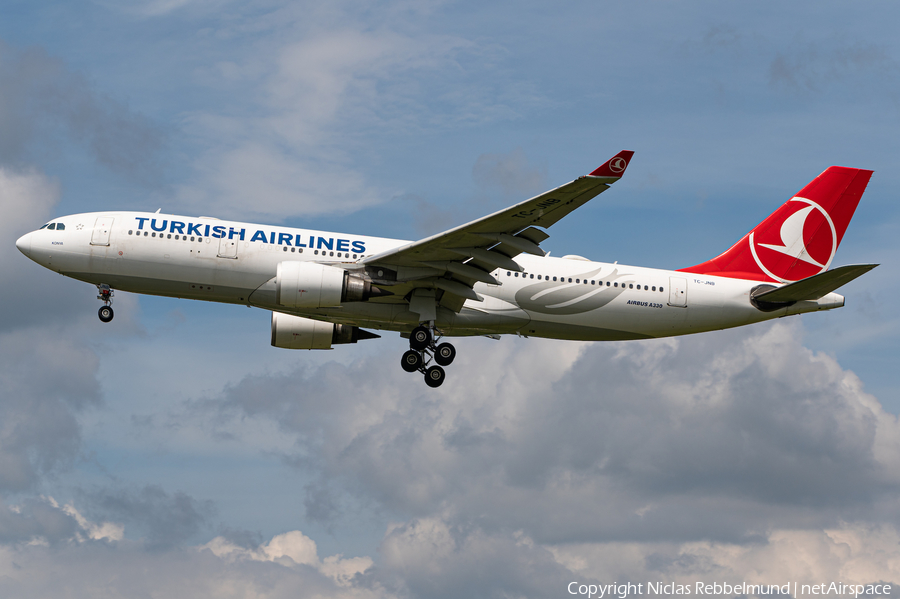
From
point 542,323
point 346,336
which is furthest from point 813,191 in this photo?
point 346,336

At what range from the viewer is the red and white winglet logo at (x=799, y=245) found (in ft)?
132

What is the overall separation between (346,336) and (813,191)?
21.3 m

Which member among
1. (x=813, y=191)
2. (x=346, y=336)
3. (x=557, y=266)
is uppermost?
(x=813, y=191)

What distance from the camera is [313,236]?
115 ft

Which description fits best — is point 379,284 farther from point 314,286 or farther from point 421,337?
point 421,337

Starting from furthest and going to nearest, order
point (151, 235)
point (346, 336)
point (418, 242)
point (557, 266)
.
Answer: point (346, 336) → point (557, 266) → point (151, 235) → point (418, 242)

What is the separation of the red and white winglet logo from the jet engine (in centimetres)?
1788

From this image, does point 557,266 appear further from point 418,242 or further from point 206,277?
point 206,277

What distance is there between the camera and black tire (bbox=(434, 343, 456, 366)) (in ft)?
119

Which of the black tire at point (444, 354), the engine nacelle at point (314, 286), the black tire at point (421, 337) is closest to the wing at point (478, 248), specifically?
the engine nacelle at point (314, 286)

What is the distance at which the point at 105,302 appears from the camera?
116ft

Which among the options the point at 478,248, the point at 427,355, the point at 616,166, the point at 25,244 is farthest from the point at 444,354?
the point at 25,244

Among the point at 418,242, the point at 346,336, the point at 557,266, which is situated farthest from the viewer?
the point at 346,336

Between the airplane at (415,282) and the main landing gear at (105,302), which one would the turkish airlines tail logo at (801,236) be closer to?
the airplane at (415,282)
